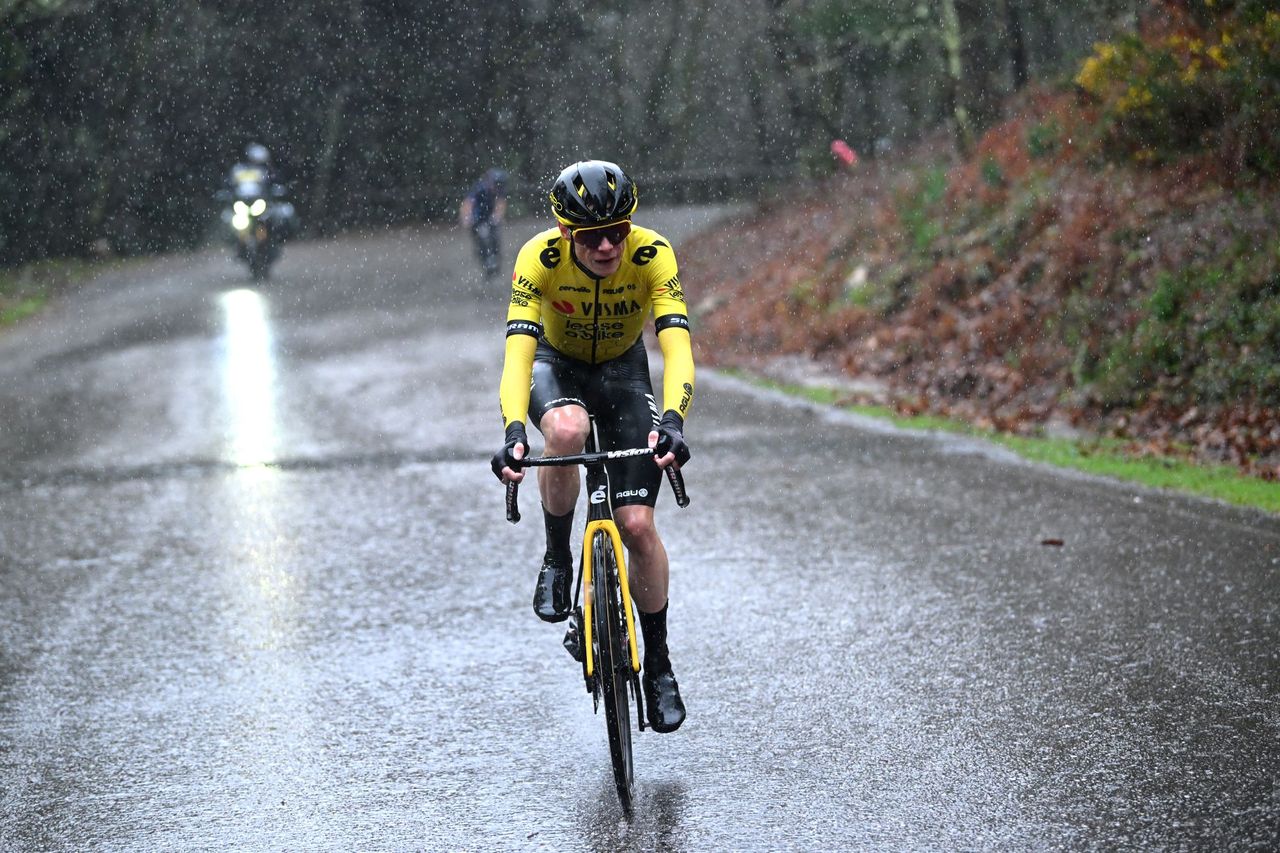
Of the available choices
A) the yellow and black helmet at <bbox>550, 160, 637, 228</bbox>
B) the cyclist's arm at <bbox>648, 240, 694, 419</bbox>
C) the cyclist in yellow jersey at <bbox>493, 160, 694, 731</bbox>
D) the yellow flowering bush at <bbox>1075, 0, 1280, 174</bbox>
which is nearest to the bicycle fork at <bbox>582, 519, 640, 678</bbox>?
the cyclist in yellow jersey at <bbox>493, 160, 694, 731</bbox>

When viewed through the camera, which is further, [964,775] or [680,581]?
[680,581]

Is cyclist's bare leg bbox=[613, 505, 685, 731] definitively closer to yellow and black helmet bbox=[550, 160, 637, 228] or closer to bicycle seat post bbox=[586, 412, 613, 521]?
bicycle seat post bbox=[586, 412, 613, 521]

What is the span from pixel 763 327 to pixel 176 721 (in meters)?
14.4

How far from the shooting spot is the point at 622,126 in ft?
135

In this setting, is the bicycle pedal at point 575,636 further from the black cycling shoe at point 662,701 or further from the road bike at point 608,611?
the black cycling shoe at point 662,701

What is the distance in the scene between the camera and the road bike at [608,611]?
17.0 feet

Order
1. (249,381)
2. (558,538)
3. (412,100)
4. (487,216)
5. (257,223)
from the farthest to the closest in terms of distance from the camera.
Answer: (412,100) < (257,223) < (487,216) < (249,381) < (558,538)

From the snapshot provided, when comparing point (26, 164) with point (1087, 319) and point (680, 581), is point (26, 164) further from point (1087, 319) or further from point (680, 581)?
point (680, 581)

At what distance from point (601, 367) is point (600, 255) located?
23.1 inches

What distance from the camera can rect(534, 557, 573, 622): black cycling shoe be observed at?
595 centimetres

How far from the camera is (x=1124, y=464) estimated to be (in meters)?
11.0

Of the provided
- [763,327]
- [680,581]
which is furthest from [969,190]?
[680,581]

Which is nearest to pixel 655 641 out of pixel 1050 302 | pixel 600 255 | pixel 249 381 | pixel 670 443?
pixel 670 443

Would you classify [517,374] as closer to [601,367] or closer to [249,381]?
[601,367]
